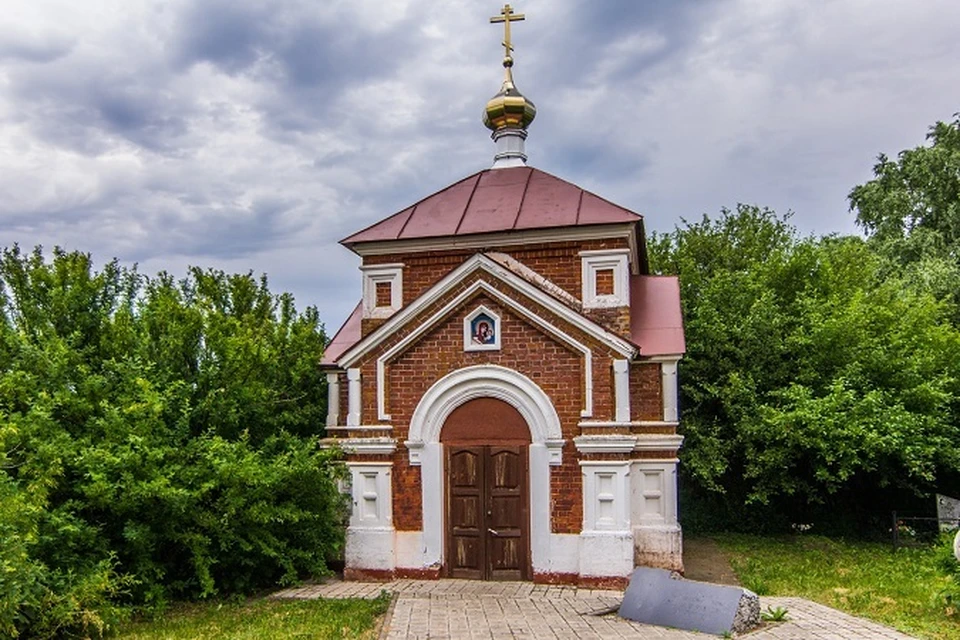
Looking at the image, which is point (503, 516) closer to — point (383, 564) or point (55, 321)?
point (383, 564)

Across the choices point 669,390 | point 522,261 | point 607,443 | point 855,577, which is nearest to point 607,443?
point 607,443

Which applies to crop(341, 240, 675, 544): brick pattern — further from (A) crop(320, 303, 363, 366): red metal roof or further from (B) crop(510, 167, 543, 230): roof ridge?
(A) crop(320, 303, 363, 366): red metal roof

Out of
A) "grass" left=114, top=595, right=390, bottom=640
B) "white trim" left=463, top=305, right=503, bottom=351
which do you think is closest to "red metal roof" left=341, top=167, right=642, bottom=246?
"white trim" left=463, top=305, right=503, bottom=351

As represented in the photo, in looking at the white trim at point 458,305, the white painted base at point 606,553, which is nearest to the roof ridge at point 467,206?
the white trim at point 458,305

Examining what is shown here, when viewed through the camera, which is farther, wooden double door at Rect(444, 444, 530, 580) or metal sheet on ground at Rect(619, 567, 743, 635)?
wooden double door at Rect(444, 444, 530, 580)

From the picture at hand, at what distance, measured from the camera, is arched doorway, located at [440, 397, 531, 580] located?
9.95 meters

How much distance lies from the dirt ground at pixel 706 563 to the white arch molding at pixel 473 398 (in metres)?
2.42

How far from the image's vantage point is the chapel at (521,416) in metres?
9.73

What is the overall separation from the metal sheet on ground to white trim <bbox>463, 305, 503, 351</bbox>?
131 inches

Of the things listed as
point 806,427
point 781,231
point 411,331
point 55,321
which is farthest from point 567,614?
point 781,231

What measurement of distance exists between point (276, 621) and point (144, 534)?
177cm

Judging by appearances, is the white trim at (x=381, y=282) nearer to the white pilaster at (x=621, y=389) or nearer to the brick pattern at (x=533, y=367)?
the brick pattern at (x=533, y=367)

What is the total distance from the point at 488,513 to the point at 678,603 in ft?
9.48

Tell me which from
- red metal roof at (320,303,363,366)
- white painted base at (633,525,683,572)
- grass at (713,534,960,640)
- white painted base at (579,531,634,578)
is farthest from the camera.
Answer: red metal roof at (320,303,363,366)
